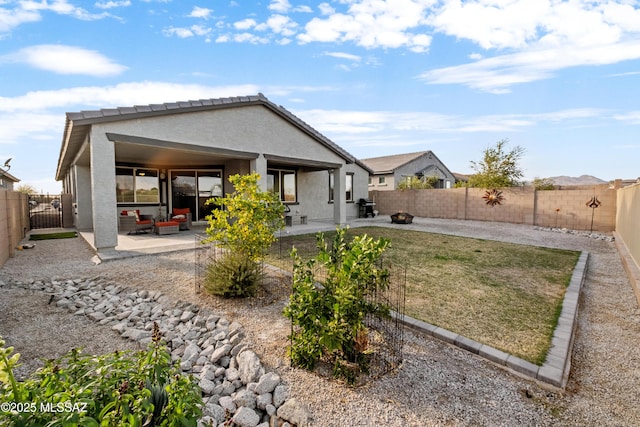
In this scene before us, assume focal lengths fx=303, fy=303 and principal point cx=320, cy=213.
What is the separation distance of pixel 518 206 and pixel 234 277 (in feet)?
54.1

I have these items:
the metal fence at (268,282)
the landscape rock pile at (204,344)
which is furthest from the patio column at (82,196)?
the metal fence at (268,282)

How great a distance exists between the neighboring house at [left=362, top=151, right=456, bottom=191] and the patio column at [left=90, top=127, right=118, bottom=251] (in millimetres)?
22048

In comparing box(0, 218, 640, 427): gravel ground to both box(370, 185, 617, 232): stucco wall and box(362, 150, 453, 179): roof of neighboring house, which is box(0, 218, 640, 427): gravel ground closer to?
box(370, 185, 617, 232): stucco wall

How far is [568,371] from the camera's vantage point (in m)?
3.15

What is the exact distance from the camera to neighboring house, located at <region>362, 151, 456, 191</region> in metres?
28.7

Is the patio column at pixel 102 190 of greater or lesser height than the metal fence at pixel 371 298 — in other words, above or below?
above

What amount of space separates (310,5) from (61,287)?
30.9ft

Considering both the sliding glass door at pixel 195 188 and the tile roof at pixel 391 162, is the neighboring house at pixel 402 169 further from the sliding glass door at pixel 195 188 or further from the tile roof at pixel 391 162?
the sliding glass door at pixel 195 188

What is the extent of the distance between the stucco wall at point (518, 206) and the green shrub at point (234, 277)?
52.4 ft

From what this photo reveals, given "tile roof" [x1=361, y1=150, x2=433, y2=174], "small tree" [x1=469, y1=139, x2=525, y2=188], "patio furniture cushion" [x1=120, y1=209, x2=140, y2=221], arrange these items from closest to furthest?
1. "patio furniture cushion" [x1=120, y1=209, x2=140, y2=221]
2. "small tree" [x1=469, y1=139, x2=525, y2=188]
3. "tile roof" [x1=361, y1=150, x2=433, y2=174]

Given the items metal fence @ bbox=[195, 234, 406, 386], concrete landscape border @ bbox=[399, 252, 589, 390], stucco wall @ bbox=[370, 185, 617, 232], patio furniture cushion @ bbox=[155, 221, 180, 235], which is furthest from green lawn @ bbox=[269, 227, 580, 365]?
stucco wall @ bbox=[370, 185, 617, 232]

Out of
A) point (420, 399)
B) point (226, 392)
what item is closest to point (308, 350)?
point (226, 392)

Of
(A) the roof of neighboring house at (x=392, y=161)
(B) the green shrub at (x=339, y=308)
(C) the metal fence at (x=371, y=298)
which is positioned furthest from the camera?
(A) the roof of neighboring house at (x=392, y=161)

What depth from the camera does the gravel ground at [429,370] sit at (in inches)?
97.0
